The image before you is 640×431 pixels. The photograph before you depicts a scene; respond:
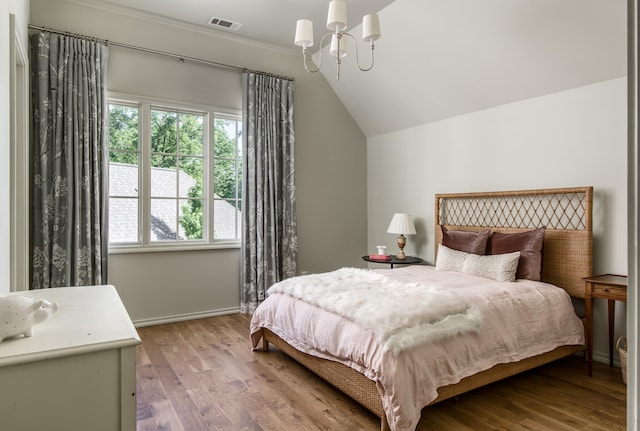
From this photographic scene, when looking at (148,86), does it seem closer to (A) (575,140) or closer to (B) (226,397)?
(B) (226,397)

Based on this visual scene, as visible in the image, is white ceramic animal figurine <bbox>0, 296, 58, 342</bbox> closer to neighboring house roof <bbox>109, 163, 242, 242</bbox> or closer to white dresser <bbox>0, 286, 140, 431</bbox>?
white dresser <bbox>0, 286, 140, 431</bbox>

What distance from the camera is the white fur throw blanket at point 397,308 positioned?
2.16 m

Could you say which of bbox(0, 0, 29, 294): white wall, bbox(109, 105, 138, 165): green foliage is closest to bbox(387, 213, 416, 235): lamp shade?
bbox(109, 105, 138, 165): green foliage

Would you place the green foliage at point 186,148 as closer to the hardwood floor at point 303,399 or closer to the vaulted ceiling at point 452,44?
the vaulted ceiling at point 452,44

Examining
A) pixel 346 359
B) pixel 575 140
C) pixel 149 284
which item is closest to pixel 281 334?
pixel 346 359

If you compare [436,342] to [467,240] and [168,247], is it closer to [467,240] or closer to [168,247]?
[467,240]

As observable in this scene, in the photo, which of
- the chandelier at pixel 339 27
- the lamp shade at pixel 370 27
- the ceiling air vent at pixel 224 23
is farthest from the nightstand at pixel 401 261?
the ceiling air vent at pixel 224 23

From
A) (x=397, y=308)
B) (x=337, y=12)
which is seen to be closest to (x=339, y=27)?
(x=337, y=12)

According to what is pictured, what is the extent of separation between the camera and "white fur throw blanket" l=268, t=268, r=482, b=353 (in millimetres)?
2158

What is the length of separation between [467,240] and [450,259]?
24 centimetres

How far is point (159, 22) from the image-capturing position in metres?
3.97

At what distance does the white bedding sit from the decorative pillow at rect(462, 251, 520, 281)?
8 centimetres

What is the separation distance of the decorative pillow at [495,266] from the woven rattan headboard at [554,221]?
364mm

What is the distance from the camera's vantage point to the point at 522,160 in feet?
12.0
